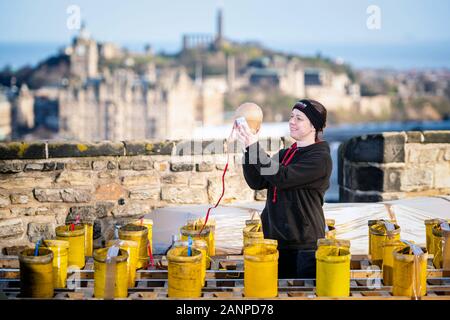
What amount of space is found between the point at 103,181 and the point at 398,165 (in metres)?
2.22

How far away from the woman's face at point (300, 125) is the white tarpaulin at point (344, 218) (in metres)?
0.88

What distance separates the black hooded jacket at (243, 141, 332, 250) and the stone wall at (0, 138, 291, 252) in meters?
1.65

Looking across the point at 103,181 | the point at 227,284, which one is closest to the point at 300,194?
the point at 227,284

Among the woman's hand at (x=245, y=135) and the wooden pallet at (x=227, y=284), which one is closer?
the wooden pallet at (x=227, y=284)

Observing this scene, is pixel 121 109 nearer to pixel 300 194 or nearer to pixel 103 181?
pixel 103 181

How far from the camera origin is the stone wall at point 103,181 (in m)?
4.63

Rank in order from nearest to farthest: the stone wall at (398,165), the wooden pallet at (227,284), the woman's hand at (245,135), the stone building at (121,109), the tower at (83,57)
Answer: the wooden pallet at (227,284) < the woman's hand at (245,135) < the stone wall at (398,165) < the stone building at (121,109) < the tower at (83,57)

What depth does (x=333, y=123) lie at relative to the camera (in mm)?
99188

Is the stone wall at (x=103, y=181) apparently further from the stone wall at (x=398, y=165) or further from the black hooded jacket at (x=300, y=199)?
the black hooded jacket at (x=300, y=199)

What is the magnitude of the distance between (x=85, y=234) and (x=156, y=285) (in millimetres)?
681

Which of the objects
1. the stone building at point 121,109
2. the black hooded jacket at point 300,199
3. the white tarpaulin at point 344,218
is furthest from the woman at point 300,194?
the stone building at point 121,109

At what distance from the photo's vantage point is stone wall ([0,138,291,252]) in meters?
4.63
